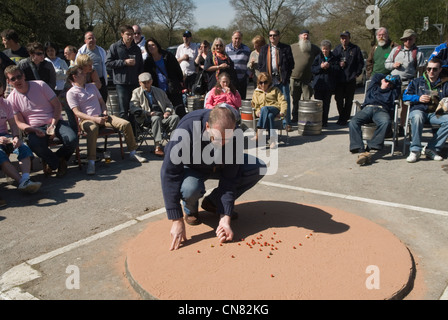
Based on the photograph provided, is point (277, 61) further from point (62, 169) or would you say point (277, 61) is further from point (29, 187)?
point (29, 187)

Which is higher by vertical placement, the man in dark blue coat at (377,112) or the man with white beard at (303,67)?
the man with white beard at (303,67)

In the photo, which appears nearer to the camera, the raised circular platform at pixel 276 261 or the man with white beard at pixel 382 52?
the raised circular platform at pixel 276 261

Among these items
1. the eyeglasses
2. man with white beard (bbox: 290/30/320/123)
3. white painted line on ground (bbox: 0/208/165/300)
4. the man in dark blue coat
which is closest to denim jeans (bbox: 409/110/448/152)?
the man in dark blue coat

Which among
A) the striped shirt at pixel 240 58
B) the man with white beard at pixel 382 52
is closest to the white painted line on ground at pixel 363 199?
the striped shirt at pixel 240 58

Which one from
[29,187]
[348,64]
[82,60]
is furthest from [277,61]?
[29,187]

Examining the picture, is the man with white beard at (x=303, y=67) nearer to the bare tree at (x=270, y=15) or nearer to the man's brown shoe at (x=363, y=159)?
the man's brown shoe at (x=363, y=159)

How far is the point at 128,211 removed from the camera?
504 cm

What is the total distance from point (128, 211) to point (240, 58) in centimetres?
630

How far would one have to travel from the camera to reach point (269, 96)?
27.8 feet

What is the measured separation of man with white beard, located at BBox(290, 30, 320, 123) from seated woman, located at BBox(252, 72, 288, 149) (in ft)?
7.27

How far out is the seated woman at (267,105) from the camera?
8.26m

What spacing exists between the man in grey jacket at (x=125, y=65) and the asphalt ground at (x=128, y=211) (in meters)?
1.32

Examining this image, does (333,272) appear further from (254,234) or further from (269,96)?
(269,96)

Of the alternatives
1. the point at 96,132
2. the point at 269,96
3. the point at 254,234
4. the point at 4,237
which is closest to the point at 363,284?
the point at 254,234
